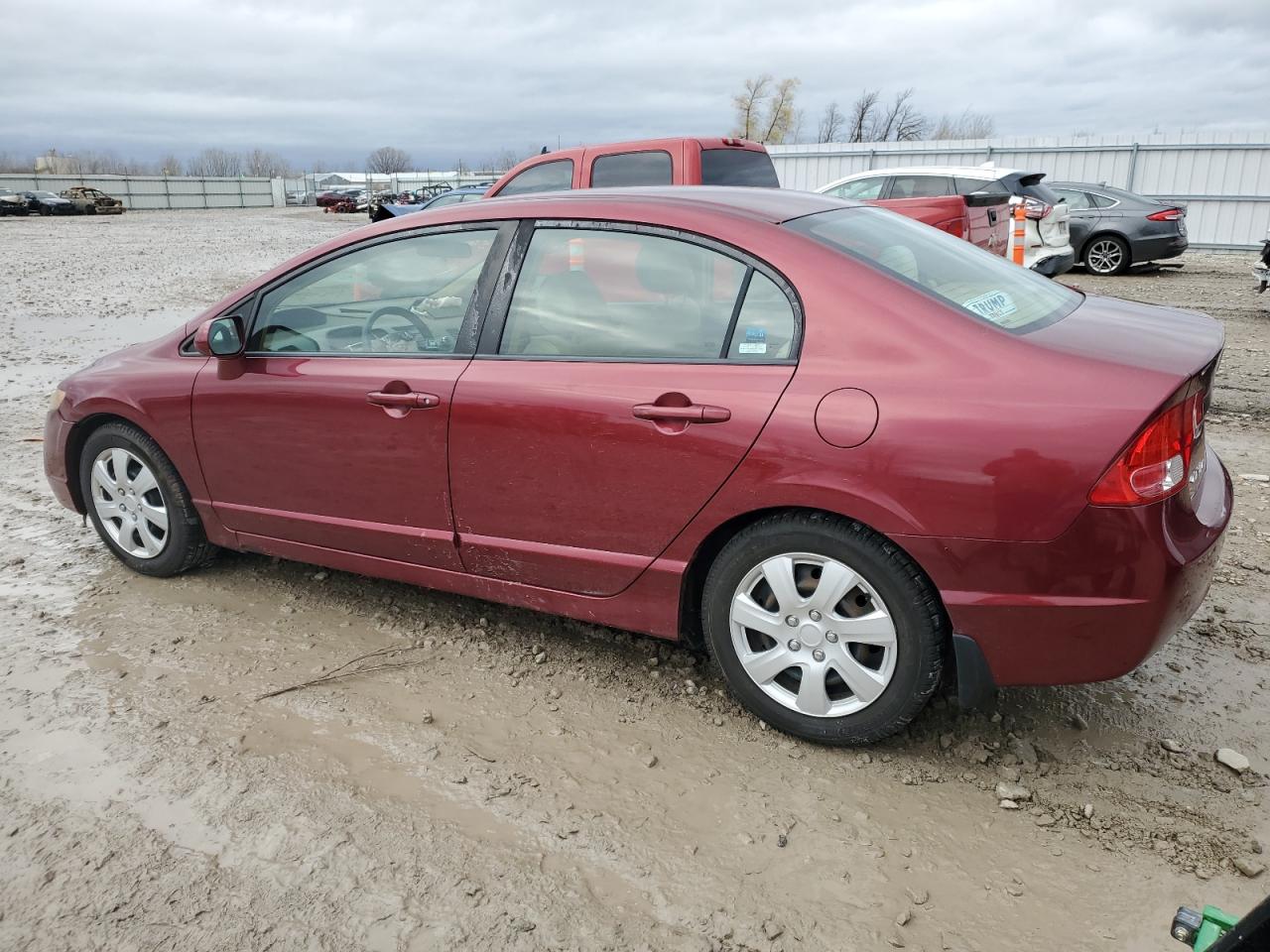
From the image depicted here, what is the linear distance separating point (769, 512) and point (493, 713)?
1131 mm

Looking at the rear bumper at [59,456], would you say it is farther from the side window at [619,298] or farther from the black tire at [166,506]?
the side window at [619,298]

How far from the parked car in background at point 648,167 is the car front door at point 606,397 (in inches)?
173

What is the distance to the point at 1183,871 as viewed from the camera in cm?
234

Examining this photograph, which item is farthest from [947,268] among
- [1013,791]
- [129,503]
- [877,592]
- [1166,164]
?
[1166,164]

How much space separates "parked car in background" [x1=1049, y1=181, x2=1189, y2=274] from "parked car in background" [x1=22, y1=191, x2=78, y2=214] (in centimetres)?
4869

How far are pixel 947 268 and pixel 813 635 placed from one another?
48.6 inches

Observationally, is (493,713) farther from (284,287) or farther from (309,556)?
(284,287)

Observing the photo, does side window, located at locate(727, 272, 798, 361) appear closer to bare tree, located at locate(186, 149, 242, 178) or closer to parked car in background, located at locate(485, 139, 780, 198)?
parked car in background, located at locate(485, 139, 780, 198)

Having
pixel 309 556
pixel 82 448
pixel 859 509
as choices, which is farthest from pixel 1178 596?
pixel 82 448

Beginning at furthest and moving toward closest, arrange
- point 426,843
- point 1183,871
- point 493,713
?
point 493,713 → point 426,843 → point 1183,871

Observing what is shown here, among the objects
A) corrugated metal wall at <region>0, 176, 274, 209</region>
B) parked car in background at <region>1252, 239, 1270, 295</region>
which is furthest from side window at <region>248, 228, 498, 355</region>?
corrugated metal wall at <region>0, 176, 274, 209</region>

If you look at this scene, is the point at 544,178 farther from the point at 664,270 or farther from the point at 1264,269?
the point at 1264,269

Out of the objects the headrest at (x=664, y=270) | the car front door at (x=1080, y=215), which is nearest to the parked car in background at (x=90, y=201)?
the car front door at (x=1080, y=215)

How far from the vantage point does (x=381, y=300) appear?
3602 mm
